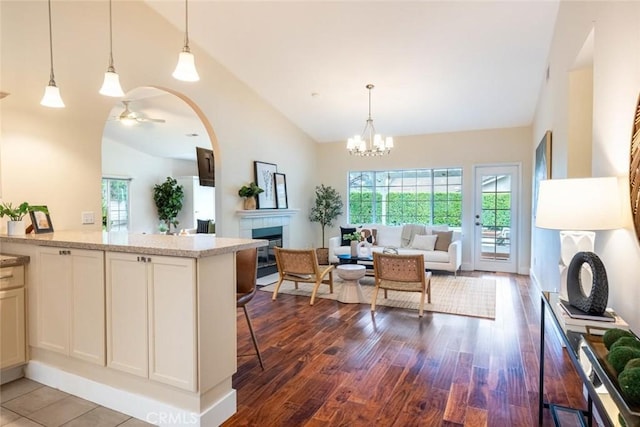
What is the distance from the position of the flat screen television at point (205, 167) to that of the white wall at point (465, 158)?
302 centimetres

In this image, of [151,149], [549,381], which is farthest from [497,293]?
[151,149]

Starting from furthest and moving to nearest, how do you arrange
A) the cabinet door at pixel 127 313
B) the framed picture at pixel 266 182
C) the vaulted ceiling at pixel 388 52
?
the framed picture at pixel 266 182
the vaulted ceiling at pixel 388 52
the cabinet door at pixel 127 313

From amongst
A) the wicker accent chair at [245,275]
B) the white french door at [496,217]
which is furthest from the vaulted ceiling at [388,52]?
the wicker accent chair at [245,275]

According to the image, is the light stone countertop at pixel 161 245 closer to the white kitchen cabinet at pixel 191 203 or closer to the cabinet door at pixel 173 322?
the cabinet door at pixel 173 322

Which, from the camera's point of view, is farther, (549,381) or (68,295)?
(549,381)

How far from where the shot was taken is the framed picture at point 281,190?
21.7 feet

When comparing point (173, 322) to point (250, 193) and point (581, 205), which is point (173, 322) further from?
point (250, 193)

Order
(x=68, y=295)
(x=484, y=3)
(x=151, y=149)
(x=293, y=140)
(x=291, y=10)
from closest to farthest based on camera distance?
(x=68, y=295) → (x=484, y=3) → (x=291, y=10) → (x=293, y=140) → (x=151, y=149)

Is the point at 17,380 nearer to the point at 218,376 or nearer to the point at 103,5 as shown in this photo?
the point at 218,376

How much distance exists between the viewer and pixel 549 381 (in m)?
2.59

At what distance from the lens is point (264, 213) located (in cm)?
610

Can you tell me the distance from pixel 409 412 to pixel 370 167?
19.4 ft

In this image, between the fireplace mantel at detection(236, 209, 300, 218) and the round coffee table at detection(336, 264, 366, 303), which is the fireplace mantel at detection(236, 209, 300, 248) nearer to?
the fireplace mantel at detection(236, 209, 300, 218)

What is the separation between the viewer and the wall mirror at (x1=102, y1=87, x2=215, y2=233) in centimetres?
703
